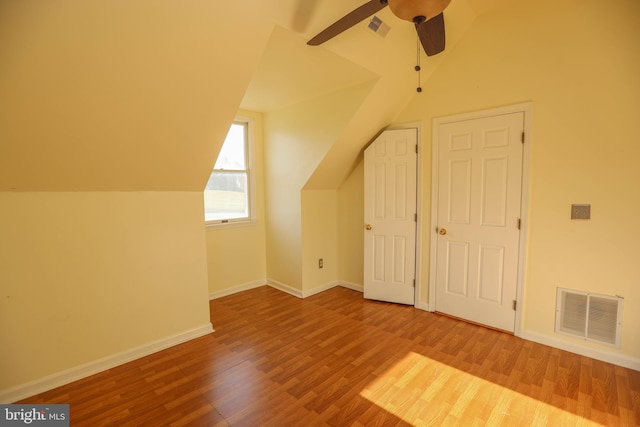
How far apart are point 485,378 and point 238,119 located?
3.74 meters

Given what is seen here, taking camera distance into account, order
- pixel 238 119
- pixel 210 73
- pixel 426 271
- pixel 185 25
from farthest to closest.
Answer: pixel 238 119, pixel 426 271, pixel 210 73, pixel 185 25

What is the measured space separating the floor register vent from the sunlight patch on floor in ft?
2.51

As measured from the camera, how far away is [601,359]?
2342 millimetres

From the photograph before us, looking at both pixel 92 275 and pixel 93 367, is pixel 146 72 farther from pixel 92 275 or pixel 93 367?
pixel 93 367

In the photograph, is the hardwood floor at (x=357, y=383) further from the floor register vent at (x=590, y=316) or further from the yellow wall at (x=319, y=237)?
the yellow wall at (x=319, y=237)

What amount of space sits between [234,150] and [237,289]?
1862 millimetres

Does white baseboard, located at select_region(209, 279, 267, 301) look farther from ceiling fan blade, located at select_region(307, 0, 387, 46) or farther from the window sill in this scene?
ceiling fan blade, located at select_region(307, 0, 387, 46)

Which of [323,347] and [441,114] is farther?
[441,114]

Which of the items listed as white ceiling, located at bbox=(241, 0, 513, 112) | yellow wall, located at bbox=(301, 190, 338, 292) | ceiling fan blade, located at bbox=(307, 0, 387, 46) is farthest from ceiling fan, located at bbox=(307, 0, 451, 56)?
yellow wall, located at bbox=(301, 190, 338, 292)

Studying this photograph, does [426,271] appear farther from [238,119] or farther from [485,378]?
[238,119]

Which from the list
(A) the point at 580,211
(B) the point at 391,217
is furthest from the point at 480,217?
(B) the point at 391,217

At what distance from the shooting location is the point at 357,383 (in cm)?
211

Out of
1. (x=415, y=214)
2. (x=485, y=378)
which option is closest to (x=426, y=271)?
(x=415, y=214)

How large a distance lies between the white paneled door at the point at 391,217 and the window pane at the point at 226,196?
1.67 meters
